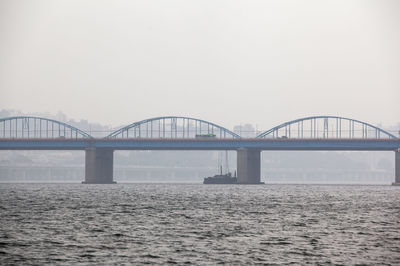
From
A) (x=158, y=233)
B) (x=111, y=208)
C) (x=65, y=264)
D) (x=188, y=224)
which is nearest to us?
(x=65, y=264)

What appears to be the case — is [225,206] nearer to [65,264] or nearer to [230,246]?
[230,246]

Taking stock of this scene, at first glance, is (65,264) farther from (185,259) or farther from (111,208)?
(111,208)

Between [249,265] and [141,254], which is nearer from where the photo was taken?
[249,265]

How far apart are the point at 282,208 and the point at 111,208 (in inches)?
780

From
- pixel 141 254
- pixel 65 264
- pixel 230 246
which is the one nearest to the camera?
pixel 65 264

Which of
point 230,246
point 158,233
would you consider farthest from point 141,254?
point 158,233

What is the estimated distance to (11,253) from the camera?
5206 cm

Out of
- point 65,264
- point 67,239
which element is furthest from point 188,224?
point 65,264

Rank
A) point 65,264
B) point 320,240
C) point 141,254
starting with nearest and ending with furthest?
point 65,264
point 141,254
point 320,240

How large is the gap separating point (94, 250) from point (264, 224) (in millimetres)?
23193

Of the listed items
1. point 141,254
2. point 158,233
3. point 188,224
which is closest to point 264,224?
point 188,224

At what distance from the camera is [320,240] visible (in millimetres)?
59594

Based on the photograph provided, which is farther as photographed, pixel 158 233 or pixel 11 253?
pixel 158 233

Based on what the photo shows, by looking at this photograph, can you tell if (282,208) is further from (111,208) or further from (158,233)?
(158,233)
